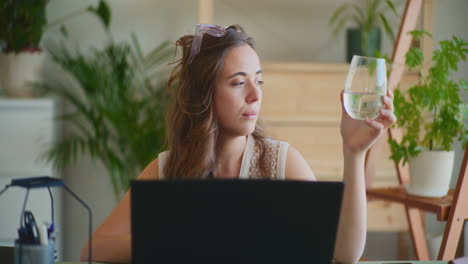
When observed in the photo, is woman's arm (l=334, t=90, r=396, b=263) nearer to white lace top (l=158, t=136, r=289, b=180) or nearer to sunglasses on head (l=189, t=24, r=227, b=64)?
white lace top (l=158, t=136, r=289, b=180)

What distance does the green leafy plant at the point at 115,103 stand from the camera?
331cm

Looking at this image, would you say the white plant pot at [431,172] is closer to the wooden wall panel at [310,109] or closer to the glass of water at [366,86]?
the wooden wall panel at [310,109]

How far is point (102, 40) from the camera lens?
12.0 feet

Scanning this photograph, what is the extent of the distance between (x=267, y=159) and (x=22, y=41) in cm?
211

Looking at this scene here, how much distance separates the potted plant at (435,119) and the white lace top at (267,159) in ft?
2.24

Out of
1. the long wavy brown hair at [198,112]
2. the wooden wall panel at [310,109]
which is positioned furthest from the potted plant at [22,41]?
the long wavy brown hair at [198,112]

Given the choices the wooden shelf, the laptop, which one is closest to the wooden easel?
the wooden shelf

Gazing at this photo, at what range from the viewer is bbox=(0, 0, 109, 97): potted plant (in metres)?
3.17

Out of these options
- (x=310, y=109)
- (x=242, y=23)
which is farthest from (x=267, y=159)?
(x=242, y=23)

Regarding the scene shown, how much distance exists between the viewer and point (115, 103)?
334 centimetres

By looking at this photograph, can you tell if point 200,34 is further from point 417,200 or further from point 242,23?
point 242,23

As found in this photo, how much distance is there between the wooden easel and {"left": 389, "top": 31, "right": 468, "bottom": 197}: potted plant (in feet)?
0.21

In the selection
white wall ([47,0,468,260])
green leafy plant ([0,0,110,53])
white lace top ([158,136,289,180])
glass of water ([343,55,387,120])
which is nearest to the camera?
glass of water ([343,55,387,120])

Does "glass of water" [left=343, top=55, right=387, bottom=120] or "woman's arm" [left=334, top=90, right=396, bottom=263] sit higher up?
"glass of water" [left=343, top=55, right=387, bottom=120]
